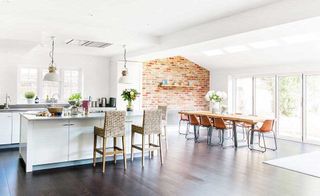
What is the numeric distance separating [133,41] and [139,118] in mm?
1774

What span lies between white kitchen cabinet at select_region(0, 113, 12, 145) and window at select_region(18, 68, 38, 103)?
4.11ft

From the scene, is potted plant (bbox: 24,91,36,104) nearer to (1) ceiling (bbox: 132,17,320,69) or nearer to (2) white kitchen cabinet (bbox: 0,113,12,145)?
(2) white kitchen cabinet (bbox: 0,113,12,145)

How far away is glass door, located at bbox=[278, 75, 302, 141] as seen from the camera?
827 centimetres

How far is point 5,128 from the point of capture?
6574mm

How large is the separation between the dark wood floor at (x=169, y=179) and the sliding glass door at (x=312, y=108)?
293 cm

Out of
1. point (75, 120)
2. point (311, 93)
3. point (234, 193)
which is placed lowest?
point (234, 193)

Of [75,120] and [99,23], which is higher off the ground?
[99,23]

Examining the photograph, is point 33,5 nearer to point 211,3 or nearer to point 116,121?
point 116,121

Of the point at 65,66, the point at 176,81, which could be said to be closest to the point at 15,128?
the point at 65,66

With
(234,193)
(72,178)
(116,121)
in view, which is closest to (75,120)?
(116,121)

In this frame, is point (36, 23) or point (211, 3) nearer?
point (211, 3)

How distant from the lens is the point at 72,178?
172 inches

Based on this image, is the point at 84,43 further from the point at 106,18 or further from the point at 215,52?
the point at 215,52

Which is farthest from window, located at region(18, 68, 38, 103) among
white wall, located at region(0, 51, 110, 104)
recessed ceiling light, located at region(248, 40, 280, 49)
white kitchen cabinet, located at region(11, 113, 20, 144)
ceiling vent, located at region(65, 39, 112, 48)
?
recessed ceiling light, located at region(248, 40, 280, 49)
